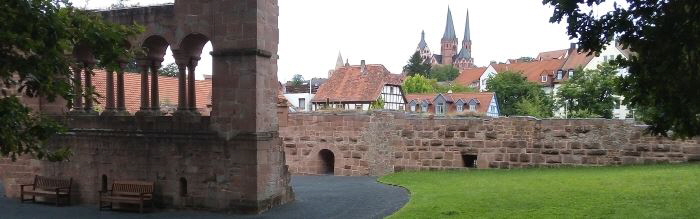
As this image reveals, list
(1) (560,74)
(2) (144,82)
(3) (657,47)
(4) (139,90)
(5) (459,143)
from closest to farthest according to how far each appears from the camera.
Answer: (3) (657,47) < (2) (144,82) < (5) (459,143) < (4) (139,90) < (1) (560,74)

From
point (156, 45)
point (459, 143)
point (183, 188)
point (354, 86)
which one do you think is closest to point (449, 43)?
point (354, 86)

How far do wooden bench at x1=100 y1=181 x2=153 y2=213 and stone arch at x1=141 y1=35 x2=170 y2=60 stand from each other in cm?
269

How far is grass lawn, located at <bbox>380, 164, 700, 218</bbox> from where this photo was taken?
28.8 feet

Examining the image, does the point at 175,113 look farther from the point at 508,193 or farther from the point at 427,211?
the point at 508,193

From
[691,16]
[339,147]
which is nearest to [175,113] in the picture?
[339,147]

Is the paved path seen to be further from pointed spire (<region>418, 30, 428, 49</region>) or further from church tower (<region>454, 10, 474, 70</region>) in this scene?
pointed spire (<region>418, 30, 428, 49</region>)

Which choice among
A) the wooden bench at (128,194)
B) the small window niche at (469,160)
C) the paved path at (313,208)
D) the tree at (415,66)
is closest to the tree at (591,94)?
the small window niche at (469,160)

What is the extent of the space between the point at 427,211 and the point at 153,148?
5.97 meters

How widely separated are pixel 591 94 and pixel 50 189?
141 ft

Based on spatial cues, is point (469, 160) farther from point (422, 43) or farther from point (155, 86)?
point (422, 43)

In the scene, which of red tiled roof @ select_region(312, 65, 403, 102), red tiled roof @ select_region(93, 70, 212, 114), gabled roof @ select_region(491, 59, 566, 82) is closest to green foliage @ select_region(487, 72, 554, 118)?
gabled roof @ select_region(491, 59, 566, 82)

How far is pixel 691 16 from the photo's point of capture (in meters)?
4.29

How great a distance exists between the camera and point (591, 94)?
156 feet

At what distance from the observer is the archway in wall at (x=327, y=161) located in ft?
67.9
